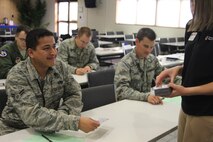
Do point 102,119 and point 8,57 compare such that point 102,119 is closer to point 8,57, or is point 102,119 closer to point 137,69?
point 137,69

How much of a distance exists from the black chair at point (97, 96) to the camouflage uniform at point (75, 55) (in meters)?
1.57

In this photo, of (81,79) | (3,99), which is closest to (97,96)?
(3,99)

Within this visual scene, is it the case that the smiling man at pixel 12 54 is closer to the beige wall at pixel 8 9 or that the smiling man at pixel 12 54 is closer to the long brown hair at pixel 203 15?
the long brown hair at pixel 203 15

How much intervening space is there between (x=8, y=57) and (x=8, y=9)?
11.4 m

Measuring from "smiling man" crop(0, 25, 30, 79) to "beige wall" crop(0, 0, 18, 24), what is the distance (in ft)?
36.2

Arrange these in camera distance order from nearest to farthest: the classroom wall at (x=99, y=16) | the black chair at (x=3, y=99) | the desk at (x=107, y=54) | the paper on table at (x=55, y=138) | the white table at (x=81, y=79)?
the paper on table at (x=55, y=138) < the black chair at (x=3, y=99) < the white table at (x=81, y=79) < the desk at (x=107, y=54) < the classroom wall at (x=99, y=16)

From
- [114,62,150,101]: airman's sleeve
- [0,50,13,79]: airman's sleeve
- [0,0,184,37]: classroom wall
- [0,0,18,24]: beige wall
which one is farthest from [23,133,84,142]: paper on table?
[0,0,18,24]: beige wall

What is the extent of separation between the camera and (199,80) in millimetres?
1254

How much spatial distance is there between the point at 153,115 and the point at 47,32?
0.94 meters

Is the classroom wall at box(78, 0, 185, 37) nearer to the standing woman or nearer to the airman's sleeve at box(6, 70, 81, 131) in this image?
the airman's sleeve at box(6, 70, 81, 131)

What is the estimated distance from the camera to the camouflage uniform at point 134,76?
2.42 meters

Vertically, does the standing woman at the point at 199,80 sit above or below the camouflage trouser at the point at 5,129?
above

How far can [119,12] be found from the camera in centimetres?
1148

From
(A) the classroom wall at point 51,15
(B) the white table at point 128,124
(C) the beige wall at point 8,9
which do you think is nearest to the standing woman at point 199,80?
(B) the white table at point 128,124
